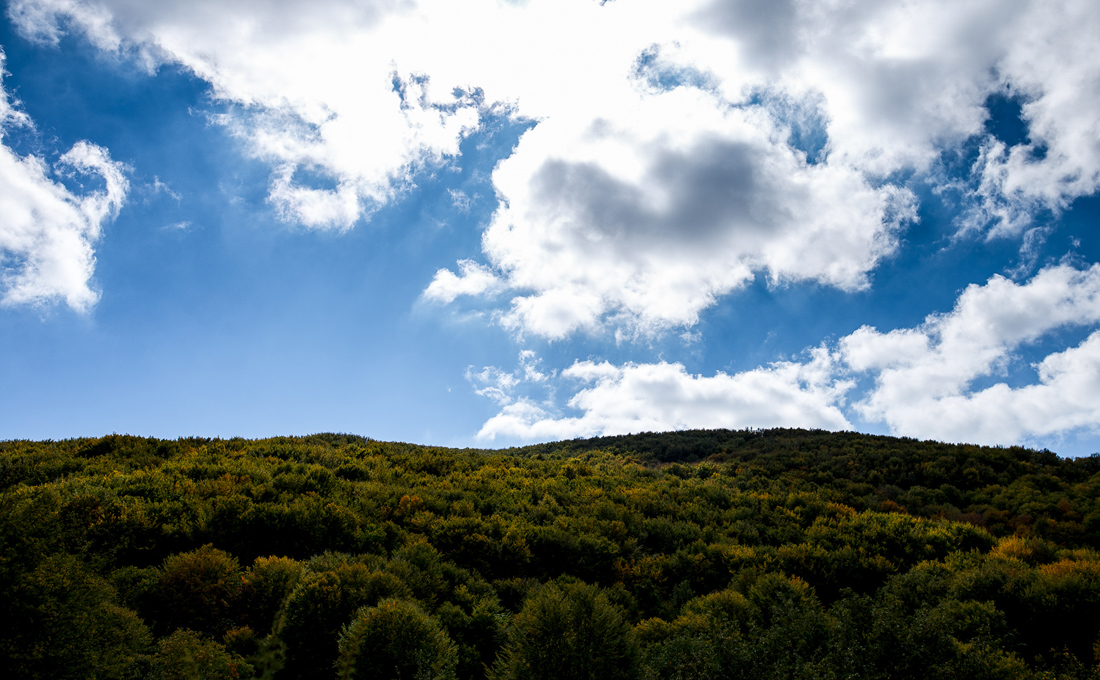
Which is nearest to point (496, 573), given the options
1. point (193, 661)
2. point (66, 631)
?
point (193, 661)

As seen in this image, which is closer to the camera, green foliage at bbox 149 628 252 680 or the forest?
green foliage at bbox 149 628 252 680

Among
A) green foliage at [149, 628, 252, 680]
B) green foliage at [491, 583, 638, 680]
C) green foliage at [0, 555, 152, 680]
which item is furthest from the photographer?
green foliage at [491, 583, 638, 680]

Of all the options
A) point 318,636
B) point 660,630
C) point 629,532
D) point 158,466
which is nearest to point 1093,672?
point 660,630

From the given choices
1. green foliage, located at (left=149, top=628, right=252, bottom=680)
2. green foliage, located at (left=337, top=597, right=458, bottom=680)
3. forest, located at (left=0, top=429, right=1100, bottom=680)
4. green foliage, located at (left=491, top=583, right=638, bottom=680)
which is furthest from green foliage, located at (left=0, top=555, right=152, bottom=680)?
green foliage, located at (left=491, top=583, right=638, bottom=680)

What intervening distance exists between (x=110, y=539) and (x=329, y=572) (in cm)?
412

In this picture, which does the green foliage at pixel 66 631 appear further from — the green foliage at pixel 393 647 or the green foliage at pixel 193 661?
the green foliage at pixel 393 647

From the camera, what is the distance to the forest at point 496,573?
19.7 feet

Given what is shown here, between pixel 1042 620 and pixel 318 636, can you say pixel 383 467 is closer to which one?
pixel 318 636

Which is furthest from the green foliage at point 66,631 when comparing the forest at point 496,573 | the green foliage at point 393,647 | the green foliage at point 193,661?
the green foliage at point 393,647

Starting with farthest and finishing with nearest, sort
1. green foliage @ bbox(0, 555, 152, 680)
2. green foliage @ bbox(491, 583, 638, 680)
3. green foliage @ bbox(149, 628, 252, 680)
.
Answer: green foliage @ bbox(491, 583, 638, 680) → green foliage @ bbox(149, 628, 252, 680) → green foliage @ bbox(0, 555, 152, 680)

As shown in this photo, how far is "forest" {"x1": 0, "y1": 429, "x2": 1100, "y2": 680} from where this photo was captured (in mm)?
6012

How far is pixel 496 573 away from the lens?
10.4m

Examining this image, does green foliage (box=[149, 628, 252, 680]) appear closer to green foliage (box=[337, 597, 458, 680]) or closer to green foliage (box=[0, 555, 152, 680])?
green foliage (box=[0, 555, 152, 680])

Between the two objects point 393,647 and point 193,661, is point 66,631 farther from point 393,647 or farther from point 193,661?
point 393,647
